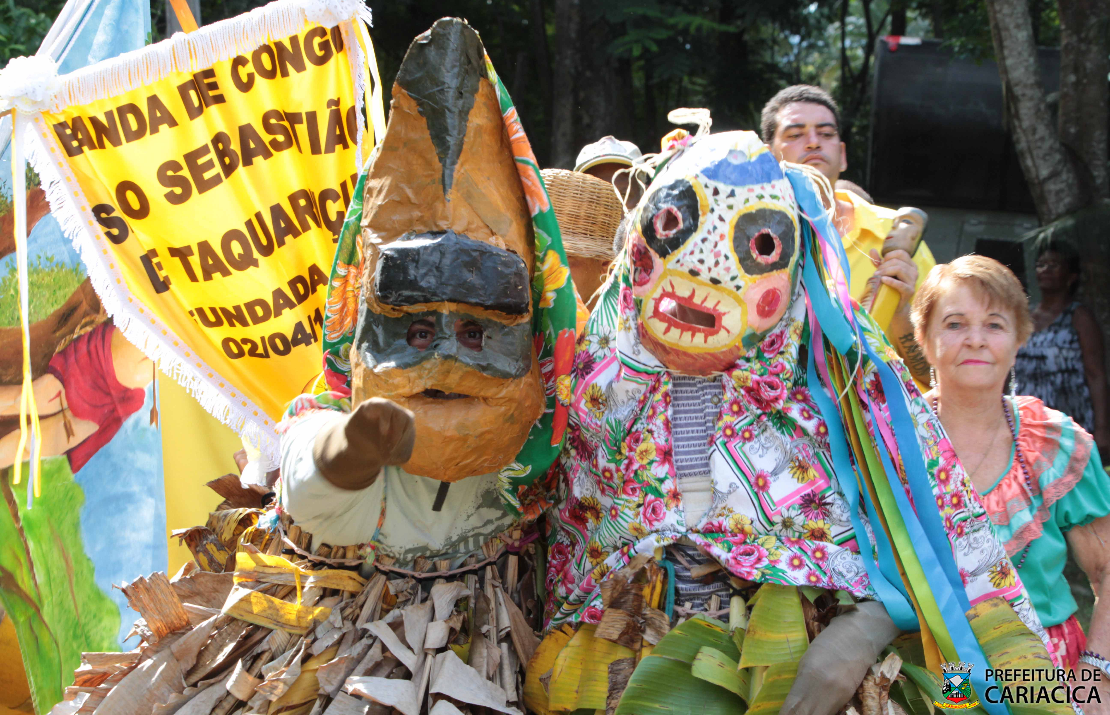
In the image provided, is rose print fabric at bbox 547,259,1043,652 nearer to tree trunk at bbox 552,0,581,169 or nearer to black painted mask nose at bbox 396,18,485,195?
black painted mask nose at bbox 396,18,485,195

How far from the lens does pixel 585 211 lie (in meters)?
3.32

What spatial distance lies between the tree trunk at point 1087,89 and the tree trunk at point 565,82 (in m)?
3.04

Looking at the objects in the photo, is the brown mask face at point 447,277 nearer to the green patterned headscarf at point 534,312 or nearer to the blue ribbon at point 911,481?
the green patterned headscarf at point 534,312

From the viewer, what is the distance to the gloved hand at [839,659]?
1766mm

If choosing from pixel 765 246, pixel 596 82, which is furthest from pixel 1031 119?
pixel 765 246

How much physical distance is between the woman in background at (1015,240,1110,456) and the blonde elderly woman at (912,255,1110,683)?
231 centimetres

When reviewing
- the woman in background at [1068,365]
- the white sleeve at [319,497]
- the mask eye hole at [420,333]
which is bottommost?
the woman in background at [1068,365]

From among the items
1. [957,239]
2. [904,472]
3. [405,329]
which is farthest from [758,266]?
[957,239]

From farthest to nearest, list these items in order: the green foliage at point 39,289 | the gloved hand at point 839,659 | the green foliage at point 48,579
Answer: the green foliage at point 39,289, the green foliage at point 48,579, the gloved hand at point 839,659

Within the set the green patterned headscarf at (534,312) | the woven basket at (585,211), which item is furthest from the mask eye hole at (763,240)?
the woven basket at (585,211)

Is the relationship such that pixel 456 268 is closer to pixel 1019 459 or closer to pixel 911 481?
pixel 911 481

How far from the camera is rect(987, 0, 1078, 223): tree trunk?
5.01 metres

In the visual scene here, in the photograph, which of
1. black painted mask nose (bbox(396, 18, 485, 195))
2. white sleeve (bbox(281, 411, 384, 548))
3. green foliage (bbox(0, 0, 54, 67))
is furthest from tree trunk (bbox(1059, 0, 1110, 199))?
green foliage (bbox(0, 0, 54, 67))

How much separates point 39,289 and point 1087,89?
4937 mm
